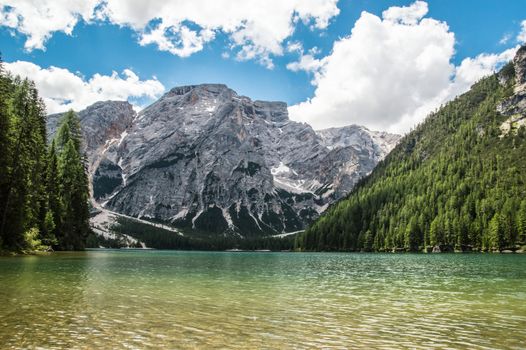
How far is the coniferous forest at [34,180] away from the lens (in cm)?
6162

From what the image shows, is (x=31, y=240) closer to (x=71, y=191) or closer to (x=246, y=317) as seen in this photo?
(x=71, y=191)

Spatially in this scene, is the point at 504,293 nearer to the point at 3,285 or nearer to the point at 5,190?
the point at 3,285

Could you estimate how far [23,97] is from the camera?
79812 mm

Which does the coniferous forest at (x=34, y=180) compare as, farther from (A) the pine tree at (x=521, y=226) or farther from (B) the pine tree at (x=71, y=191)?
(A) the pine tree at (x=521, y=226)

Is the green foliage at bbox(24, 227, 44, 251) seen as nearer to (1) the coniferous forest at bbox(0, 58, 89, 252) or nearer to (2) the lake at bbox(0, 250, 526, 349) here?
(1) the coniferous forest at bbox(0, 58, 89, 252)

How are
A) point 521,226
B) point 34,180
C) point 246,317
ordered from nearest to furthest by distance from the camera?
point 246,317 → point 34,180 → point 521,226

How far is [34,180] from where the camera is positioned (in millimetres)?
73812

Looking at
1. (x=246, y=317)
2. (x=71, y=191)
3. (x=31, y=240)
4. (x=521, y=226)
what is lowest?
(x=246, y=317)

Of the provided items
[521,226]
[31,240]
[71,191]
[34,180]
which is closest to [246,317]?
[31,240]

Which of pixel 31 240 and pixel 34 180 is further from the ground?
pixel 34 180

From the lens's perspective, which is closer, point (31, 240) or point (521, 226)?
point (31, 240)

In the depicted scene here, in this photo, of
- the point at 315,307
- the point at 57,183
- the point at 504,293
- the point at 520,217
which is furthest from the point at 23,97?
the point at 520,217

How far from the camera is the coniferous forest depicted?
6162 centimetres

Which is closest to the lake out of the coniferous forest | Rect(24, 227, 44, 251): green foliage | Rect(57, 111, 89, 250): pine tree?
the coniferous forest
